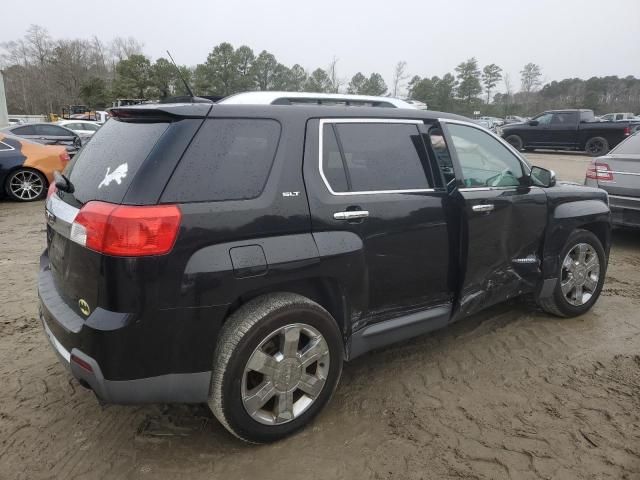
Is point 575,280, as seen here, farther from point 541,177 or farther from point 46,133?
point 46,133

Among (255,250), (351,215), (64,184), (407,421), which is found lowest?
(407,421)

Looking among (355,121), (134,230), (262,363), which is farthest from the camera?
(355,121)

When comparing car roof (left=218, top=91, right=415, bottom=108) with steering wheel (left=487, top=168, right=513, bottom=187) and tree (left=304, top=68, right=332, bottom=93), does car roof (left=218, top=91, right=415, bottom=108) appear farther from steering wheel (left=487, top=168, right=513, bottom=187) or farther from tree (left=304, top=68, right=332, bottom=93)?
tree (left=304, top=68, right=332, bottom=93)

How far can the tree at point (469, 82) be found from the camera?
55.7 meters

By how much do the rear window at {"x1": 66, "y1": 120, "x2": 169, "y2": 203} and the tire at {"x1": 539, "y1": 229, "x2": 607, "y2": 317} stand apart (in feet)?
11.0

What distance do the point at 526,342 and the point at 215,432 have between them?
248 cm

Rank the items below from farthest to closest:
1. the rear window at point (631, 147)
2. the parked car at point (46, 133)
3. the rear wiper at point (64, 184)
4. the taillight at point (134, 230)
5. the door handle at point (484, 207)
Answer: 1. the parked car at point (46, 133)
2. the rear window at point (631, 147)
3. the door handle at point (484, 207)
4. the rear wiper at point (64, 184)
5. the taillight at point (134, 230)

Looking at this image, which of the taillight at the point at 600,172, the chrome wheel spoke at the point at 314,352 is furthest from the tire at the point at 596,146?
the chrome wheel spoke at the point at 314,352

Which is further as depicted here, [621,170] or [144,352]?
[621,170]

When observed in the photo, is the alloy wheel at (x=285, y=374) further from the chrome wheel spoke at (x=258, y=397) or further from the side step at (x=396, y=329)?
the side step at (x=396, y=329)

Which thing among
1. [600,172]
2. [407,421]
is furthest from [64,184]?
[600,172]

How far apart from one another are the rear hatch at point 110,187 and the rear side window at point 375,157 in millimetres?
751

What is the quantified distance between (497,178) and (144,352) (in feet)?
8.99

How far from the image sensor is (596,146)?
18531mm
